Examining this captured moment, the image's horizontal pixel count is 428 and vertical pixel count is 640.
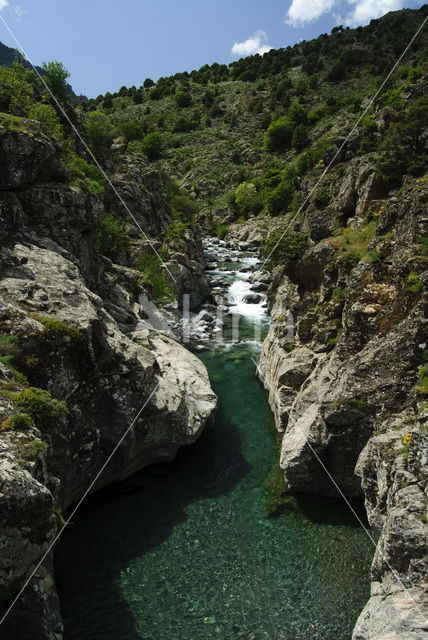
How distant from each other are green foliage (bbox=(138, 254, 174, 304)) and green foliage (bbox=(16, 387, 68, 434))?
21890mm

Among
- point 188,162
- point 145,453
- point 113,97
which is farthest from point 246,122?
point 145,453

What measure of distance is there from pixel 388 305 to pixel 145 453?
13.5 m

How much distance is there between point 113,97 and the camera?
140125 millimetres

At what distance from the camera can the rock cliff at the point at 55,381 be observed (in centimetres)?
975

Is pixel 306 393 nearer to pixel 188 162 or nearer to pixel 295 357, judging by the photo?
pixel 295 357

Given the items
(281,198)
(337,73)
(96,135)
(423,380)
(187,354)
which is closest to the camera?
(423,380)

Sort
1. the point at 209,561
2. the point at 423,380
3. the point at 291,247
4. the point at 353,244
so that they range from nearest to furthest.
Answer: the point at 423,380
the point at 209,561
the point at 353,244
the point at 291,247

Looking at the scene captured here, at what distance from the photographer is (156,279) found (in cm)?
3591

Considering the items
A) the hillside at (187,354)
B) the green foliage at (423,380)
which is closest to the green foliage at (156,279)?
the hillside at (187,354)

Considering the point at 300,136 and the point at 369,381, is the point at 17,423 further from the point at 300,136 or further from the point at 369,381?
the point at 300,136

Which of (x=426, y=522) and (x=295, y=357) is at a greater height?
(x=295, y=357)

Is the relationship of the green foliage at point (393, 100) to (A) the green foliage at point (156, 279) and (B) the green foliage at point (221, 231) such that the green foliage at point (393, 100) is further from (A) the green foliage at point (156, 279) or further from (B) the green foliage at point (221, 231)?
(B) the green foliage at point (221, 231)

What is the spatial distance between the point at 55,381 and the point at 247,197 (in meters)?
73.5

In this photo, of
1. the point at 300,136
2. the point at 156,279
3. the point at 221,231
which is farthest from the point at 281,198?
the point at 156,279
